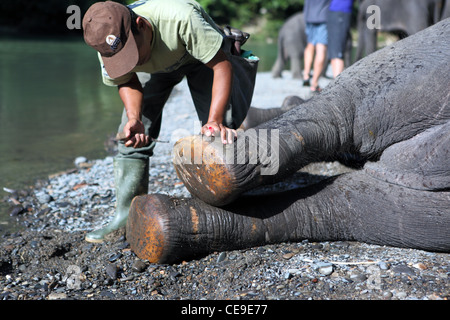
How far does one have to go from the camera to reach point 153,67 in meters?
2.62

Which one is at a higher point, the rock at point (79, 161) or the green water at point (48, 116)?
the green water at point (48, 116)

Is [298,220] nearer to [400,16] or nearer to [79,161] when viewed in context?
[79,161]

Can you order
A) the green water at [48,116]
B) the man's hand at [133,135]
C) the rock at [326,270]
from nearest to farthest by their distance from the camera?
the rock at [326,270]
the man's hand at [133,135]
the green water at [48,116]

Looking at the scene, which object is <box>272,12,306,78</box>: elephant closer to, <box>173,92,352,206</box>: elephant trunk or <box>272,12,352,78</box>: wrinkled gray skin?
<box>272,12,352,78</box>: wrinkled gray skin

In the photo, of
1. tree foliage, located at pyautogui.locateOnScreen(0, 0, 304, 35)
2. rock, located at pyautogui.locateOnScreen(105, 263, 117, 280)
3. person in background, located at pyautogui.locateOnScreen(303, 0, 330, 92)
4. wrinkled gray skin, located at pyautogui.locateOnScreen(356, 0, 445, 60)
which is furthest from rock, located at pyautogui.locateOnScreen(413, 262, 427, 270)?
tree foliage, located at pyautogui.locateOnScreen(0, 0, 304, 35)

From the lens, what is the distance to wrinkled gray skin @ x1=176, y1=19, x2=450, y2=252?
7.81ft

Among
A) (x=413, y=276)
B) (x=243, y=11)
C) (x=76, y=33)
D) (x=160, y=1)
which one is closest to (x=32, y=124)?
(x=160, y=1)

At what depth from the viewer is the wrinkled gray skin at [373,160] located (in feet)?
7.81

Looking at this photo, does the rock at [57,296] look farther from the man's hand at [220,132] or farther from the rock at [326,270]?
the rock at [326,270]

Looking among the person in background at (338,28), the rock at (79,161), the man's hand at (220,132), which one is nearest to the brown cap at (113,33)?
the man's hand at (220,132)

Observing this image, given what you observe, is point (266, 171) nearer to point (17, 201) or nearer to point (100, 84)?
point (17, 201)

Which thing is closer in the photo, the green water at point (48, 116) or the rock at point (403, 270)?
the rock at point (403, 270)

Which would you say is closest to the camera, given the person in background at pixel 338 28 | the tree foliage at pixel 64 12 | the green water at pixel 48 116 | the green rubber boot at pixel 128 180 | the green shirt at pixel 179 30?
the green shirt at pixel 179 30

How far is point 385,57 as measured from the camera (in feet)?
8.98
